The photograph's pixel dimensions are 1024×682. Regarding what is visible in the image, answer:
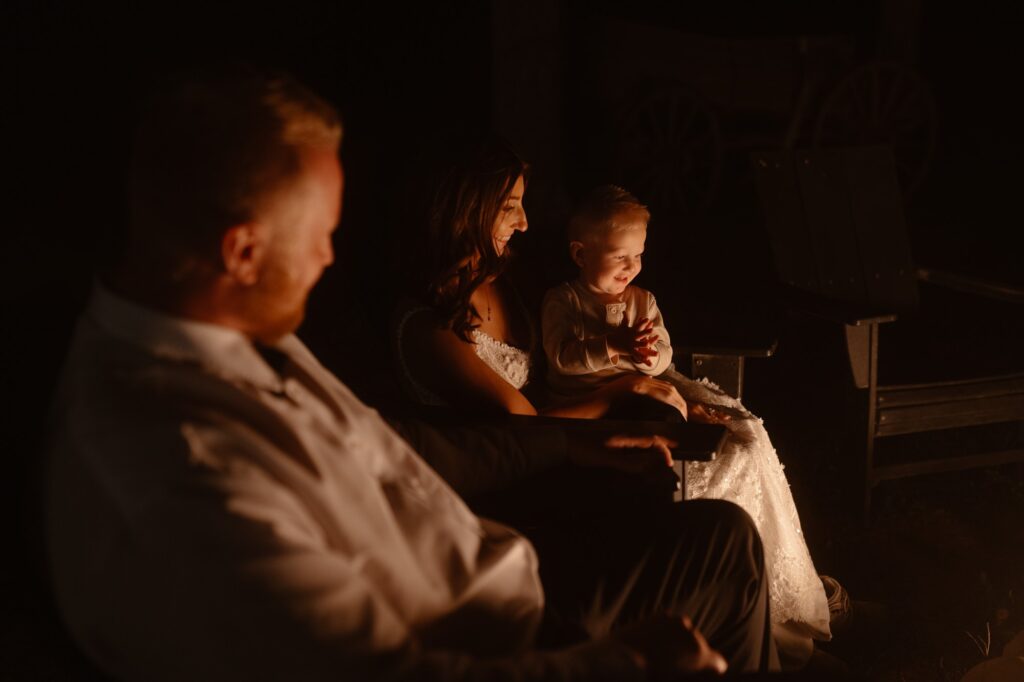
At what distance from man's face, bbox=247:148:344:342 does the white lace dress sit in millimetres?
1029

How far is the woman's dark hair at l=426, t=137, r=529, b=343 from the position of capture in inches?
89.0

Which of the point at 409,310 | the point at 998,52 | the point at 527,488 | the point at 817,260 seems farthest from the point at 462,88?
the point at 998,52

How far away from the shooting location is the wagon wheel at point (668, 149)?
6098 millimetres

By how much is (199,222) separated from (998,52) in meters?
10.4

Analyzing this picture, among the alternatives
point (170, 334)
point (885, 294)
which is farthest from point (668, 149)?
point (170, 334)

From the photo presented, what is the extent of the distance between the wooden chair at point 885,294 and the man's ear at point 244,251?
2234 millimetres

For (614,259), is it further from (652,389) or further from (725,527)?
(725,527)

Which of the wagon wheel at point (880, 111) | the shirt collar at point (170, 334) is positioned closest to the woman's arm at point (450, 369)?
the shirt collar at point (170, 334)

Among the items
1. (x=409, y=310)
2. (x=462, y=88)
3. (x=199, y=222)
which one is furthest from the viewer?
(x=462, y=88)

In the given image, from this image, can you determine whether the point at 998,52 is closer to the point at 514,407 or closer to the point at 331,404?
the point at 514,407

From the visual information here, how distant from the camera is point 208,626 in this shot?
3.43ft

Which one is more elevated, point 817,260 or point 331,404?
point 331,404

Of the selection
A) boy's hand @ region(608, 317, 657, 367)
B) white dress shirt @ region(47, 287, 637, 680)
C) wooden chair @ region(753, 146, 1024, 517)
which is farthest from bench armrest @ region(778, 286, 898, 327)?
white dress shirt @ region(47, 287, 637, 680)

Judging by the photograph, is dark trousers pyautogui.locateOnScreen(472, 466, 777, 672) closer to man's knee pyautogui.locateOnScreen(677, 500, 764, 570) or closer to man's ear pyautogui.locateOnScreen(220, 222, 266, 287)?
man's knee pyautogui.locateOnScreen(677, 500, 764, 570)
